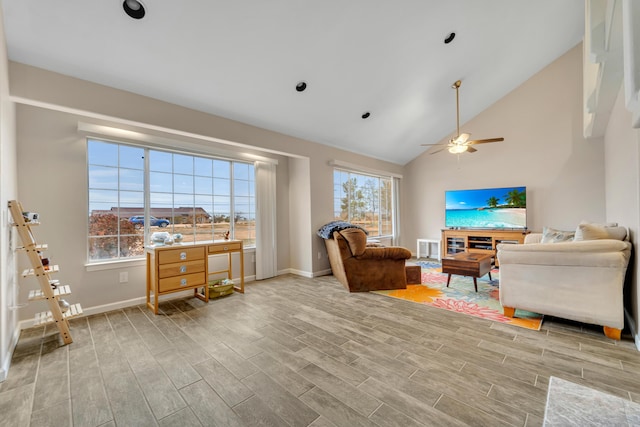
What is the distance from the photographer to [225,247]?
12.8 feet

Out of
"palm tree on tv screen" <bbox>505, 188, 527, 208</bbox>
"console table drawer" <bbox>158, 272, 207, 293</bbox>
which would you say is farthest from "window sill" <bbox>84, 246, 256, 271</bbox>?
"palm tree on tv screen" <bbox>505, 188, 527, 208</bbox>

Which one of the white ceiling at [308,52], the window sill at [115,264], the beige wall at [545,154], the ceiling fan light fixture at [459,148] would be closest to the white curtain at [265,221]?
the white ceiling at [308,52]

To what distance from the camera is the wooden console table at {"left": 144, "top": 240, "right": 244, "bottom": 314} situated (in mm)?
3209

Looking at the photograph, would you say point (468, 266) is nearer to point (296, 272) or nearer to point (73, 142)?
point (296, 272)

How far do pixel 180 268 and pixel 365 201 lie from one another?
4270 mm

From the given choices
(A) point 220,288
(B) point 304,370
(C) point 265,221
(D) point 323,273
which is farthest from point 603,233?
(A) point 220,288

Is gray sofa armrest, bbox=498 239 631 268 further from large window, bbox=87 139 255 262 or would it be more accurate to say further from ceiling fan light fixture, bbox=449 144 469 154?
large window, bbox=87 139 255 262

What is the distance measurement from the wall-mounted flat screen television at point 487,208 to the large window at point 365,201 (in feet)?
4.71

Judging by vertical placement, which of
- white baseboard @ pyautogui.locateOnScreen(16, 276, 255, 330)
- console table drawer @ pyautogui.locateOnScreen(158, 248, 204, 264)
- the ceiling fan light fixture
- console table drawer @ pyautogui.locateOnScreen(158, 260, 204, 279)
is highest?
the ceiling fan light fixture

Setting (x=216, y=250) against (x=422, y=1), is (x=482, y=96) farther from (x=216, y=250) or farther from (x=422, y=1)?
(x=216, y=250)

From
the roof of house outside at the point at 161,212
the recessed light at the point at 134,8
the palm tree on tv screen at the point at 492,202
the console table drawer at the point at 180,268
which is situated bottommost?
the console table drawer at the point at 180,268

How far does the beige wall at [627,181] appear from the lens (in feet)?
7.82

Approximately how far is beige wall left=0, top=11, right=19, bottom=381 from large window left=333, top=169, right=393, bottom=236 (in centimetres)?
440

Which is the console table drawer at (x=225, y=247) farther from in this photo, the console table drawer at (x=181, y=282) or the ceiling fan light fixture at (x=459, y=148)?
the ceiling fan light fixture at (x=459, y=148)
